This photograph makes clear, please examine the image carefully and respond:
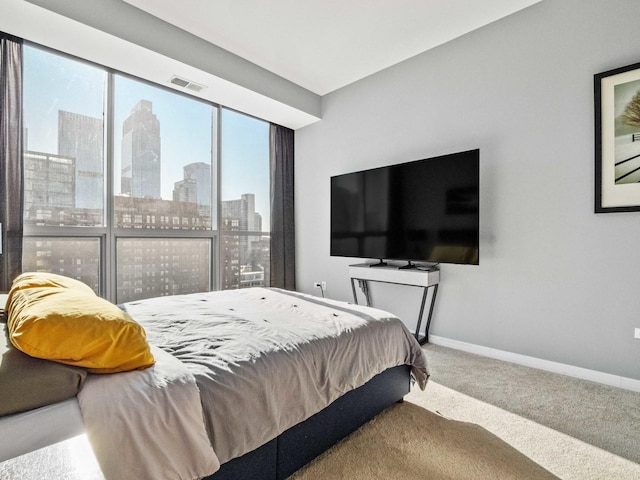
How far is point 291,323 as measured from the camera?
180cm

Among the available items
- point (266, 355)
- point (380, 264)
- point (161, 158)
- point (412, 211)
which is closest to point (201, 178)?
point (161, 158)

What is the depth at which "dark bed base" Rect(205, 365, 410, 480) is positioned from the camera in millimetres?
1276

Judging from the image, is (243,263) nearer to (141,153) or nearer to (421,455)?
(141,153)

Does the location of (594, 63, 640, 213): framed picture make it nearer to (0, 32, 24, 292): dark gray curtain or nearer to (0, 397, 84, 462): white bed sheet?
(0, 397, 84, 462): white bed sheet

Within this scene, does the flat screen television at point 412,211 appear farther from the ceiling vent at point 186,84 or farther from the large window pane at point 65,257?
the large window pane at point 65,257

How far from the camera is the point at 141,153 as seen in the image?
3559 mm

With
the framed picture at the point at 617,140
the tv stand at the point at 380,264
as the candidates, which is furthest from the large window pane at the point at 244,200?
the framed picture at the point at 617,140

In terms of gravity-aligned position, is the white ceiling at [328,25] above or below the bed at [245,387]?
above

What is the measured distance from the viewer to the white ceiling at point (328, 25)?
2.77 meters

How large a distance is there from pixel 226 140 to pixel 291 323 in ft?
10.5

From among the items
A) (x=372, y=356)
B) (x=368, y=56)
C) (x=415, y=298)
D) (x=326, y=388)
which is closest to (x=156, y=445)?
(x=326, y=388)

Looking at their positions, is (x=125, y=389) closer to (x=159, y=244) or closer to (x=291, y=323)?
(x=291, y=323)

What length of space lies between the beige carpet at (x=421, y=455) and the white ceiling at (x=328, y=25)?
3133 millimetres

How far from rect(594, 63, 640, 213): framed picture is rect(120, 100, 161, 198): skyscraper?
405 centimetres
